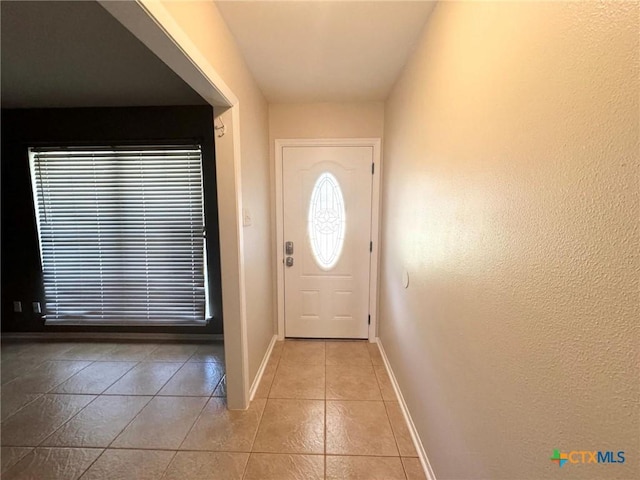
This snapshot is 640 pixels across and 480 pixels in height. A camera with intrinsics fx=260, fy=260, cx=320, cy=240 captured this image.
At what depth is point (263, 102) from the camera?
240 cm

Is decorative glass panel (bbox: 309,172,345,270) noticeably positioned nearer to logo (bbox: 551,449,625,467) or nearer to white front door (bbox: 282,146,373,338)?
white front door (bbox: 282,146,373,338)

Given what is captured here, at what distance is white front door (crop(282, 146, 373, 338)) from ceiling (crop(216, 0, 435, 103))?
2.02 feet

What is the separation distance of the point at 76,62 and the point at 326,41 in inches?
68.7

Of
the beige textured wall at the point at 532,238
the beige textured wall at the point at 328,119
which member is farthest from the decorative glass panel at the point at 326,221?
the beige textured wall at the point at 532,238

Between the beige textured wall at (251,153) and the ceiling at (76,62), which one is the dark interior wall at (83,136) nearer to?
the ceiling at (76,62)

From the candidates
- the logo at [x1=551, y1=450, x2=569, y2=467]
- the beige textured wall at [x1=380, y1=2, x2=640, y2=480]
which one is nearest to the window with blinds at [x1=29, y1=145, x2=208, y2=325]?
the beige textured wall at [x1=380, y1=2, x2=640, y2=480]

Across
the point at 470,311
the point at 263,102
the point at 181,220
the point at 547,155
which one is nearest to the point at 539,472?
the point at 470,311

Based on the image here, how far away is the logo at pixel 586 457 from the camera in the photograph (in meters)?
0.49

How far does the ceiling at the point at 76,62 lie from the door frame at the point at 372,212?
1.03 m

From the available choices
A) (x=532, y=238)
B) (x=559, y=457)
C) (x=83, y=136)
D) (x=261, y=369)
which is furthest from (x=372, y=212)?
(x=83, y=136)

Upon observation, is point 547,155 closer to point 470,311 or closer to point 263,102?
point 470,311

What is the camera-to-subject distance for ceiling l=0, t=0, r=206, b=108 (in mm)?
1381

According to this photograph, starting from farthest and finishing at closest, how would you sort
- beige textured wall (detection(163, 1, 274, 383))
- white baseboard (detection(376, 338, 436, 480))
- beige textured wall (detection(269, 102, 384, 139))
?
→ beige textured wall (detection(269, 102, 384, 139)) < white baseboard (detection(376, 338, 436, 480)) < beige textured wall (detection(163, 1, 274, 383))

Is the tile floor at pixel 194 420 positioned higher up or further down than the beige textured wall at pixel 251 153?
further down
